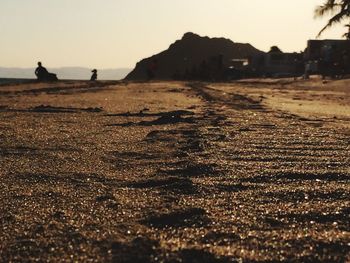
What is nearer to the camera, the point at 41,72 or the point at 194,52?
the point at 41,72

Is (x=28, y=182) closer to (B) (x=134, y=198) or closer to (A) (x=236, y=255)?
(B) (x=134, y=198)

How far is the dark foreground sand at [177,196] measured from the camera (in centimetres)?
192

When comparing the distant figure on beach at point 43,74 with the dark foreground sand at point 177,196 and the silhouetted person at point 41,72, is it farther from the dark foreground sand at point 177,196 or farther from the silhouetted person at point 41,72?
the dark foreground sand at point 177,196

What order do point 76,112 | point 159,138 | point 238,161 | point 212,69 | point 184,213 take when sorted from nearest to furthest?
1. point 184,213
2. point 238,161
3. point 159,138
4. point 76,112
5. point 212,69

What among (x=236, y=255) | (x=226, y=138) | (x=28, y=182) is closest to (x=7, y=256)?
(x=236, y=255)

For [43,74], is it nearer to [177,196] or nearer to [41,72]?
[41,72]

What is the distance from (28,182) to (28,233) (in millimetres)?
941

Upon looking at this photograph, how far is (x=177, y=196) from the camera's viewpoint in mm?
2668

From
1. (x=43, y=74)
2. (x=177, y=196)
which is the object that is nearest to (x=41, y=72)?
Result: (x=43, y=74)

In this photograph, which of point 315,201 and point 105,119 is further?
point 105,119

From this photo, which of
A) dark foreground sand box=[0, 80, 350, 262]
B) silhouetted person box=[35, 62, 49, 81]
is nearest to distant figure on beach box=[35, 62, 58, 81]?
silhouetted person box=[35, 62, 49, 81]

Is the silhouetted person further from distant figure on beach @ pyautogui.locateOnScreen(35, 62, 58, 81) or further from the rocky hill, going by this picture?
the rocky hill

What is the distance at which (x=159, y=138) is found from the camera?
480cm

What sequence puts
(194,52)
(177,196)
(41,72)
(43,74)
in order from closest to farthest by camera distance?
(177,196), (43,74), (41,72), (194,52)
